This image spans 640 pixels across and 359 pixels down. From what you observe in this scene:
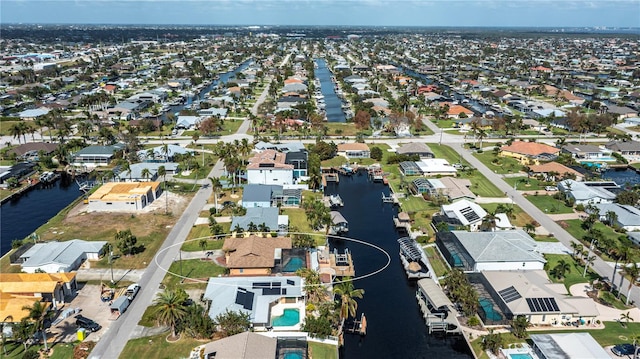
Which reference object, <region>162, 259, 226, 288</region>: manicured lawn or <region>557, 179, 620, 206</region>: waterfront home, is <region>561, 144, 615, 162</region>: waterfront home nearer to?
<region>557, 179, 620, 206</region>: waterfront home

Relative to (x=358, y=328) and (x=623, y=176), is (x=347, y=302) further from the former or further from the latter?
(x=623, y=176)

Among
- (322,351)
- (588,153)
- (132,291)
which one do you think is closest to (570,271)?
(322,351)

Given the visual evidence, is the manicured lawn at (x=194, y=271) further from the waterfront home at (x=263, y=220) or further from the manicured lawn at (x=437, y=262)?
the manicured lawn at (x=437, y=262)

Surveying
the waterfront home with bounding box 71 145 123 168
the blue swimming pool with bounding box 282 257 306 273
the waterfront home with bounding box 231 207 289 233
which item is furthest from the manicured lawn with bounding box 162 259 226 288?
the waterfront home with bounding box 71 145 123 168

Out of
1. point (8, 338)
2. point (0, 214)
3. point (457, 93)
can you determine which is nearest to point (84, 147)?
point (0, 214)

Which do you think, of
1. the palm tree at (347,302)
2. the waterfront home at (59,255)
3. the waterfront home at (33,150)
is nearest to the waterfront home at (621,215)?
the palm tree at (347,302)

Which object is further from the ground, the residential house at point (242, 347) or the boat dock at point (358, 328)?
the residential house at point (242, 347)
